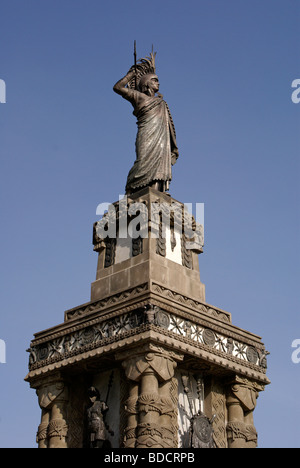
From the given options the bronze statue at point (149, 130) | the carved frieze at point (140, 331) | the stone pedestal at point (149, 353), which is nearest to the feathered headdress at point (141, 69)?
the bronze statue at point (149, 130)

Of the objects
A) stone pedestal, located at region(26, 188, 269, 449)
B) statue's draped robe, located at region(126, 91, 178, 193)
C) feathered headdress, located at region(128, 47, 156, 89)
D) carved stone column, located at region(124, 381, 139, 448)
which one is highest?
feathered headdress, located at region(128, 47, 156, 89)

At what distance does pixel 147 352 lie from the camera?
2245 cm

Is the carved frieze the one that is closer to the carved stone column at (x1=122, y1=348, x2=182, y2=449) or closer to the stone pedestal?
the stone pedestal

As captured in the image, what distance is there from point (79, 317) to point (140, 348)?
2.77 meters

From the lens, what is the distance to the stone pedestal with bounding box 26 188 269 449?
2255 centimetres

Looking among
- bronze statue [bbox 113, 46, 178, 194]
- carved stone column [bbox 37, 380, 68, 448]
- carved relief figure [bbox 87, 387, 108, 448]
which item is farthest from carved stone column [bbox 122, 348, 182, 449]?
bronze statue [bbox 113, 46, 178, 194]

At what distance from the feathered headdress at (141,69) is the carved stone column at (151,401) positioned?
1007 cm

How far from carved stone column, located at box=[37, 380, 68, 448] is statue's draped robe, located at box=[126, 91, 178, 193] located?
6479 millimetres

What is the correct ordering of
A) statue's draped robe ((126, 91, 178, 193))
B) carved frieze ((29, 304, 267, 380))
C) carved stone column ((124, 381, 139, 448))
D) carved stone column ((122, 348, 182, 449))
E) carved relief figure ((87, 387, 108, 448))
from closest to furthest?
carved stone column ((122, 348, 182, 449)), carved stone column ((124, 381, 139, 448)), carved frieze ((29, 304, 267, 380)), carved relief figure ((87, 387, 108, 448)), statue's draped robe ((126, 91, 178, 193))

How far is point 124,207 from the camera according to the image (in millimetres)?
25969

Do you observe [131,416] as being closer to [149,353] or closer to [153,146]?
[149,353]

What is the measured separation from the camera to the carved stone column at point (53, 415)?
23906 mm
